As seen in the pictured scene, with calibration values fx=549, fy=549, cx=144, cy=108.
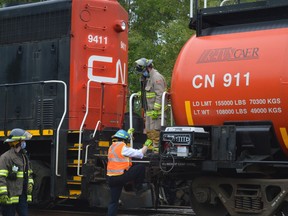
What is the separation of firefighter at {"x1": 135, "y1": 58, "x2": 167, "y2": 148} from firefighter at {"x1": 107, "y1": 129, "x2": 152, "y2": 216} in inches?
9.5

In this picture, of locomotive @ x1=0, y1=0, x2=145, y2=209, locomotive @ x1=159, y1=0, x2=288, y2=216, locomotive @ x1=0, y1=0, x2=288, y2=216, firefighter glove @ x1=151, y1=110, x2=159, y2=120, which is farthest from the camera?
locomotive @ x1=0, y1=0, x2=145, y2=209

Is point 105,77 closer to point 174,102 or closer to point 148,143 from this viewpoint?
point 148,143

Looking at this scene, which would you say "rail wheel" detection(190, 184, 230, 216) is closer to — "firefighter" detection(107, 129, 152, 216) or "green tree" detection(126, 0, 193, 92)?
"firefighter" detection(107, 129, 152, 216)

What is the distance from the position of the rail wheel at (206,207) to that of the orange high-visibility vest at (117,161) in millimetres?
1449

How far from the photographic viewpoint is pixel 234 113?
7.87m

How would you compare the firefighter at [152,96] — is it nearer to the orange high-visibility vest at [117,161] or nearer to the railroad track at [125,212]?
the orange high-visibility vest at [117,161]

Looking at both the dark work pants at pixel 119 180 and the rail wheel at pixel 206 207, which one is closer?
the rail wheel at pixel 206 207

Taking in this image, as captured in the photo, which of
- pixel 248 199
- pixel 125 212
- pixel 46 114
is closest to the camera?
pixel 248 199

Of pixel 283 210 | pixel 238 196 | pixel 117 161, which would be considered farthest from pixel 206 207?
pixel 117 161

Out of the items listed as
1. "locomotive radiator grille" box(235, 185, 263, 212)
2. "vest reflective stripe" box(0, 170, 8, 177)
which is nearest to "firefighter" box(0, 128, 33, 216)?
"vest reflective stripe" box(0, 170, 8, 177)

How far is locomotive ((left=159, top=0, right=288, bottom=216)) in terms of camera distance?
7559mm

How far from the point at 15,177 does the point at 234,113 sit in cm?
336

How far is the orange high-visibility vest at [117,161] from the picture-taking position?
9.46 metres

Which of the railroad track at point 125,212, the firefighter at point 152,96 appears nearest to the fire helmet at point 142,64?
the firefighter at point 152,96
